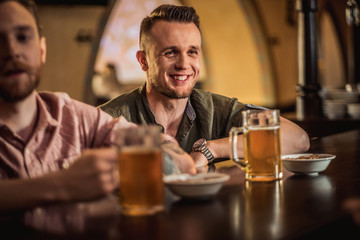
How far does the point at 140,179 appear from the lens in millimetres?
1178

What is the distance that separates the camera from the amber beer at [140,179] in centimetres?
117

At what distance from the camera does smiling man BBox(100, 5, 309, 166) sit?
2467 millimetres

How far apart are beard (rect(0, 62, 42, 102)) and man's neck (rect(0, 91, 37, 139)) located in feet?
0.18

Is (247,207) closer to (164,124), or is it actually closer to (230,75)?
(164,124)

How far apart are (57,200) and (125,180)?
0.18 m

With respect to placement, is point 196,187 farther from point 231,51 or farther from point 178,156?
point 231,51

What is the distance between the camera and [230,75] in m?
10.4

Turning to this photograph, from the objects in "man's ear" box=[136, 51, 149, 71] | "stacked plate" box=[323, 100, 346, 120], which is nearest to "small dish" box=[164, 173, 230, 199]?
"man's ear" box=[136, 51, 149, 71]

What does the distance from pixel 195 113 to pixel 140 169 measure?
142 centimetres

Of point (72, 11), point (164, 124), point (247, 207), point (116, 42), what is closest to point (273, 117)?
point (247, 207)

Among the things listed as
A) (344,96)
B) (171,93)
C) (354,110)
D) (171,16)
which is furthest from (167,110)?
(344,96)

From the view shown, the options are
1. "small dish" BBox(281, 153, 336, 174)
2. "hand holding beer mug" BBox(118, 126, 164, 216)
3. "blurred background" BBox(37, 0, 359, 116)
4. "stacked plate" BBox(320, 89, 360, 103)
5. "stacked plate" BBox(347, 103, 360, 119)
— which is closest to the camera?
"hand holding beer mug" BBox(118, 126, 164, 216)

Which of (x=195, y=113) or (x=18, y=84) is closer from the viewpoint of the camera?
(x=18, y=84)

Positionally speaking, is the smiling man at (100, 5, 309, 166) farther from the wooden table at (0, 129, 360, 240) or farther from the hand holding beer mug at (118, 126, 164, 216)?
the hand holding beer mug at (118, 126, 164, 216)
